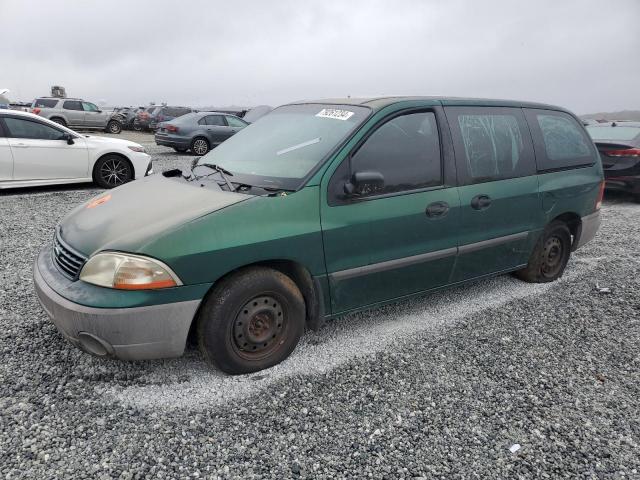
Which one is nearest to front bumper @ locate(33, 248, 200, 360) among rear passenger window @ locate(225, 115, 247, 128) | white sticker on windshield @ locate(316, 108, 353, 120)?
white sticker on windshield @ locate(316, 108, 353, 120)

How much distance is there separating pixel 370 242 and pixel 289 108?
1.49 meters

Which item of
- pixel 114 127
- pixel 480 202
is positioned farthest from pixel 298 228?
pixel 114 127

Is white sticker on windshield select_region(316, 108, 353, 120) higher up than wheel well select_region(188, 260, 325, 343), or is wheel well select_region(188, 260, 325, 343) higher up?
white sticker on windshield select_region(316, 108, 353, 120)

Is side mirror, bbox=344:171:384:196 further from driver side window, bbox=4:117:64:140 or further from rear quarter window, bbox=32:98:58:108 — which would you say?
rear quarter window, bbox=32:98:58:108

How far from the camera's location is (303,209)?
282 cm

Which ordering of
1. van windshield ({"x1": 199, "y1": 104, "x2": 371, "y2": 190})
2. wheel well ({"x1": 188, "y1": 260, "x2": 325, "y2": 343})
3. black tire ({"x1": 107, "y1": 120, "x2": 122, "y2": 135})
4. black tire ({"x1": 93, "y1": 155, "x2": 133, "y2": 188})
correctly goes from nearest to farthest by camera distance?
wheel well ({"x1": 188, "y1": 260, "x2": 325, "y2": 343}) < van windshield ({"x1": 199, "y1": 104, "x2": 371, "y2": 190}) < black tire ({"x1": 93, "y1": 155, "x2": 133, "y2": 188}) < black tire ({"x1": 107, "y1": 120, "x2": 122, "y2": 135})

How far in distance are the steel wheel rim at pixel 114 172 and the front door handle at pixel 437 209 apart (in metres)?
7.18

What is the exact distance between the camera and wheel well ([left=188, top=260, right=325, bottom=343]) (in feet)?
9.38

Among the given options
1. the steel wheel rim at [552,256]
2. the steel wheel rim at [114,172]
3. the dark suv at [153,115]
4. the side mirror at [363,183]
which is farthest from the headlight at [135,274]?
the dark suv at [153,115]

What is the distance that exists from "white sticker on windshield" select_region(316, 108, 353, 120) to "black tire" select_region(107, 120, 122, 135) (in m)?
24.5

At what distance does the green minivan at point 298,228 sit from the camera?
252 cm

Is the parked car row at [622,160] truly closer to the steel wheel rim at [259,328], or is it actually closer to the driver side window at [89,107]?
the steel wheel rim at [259,328]

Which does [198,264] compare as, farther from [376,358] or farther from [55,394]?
[376,358]

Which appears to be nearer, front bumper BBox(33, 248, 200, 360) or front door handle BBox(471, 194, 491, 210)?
front bumper BBox(33, 248, 200, 360)
